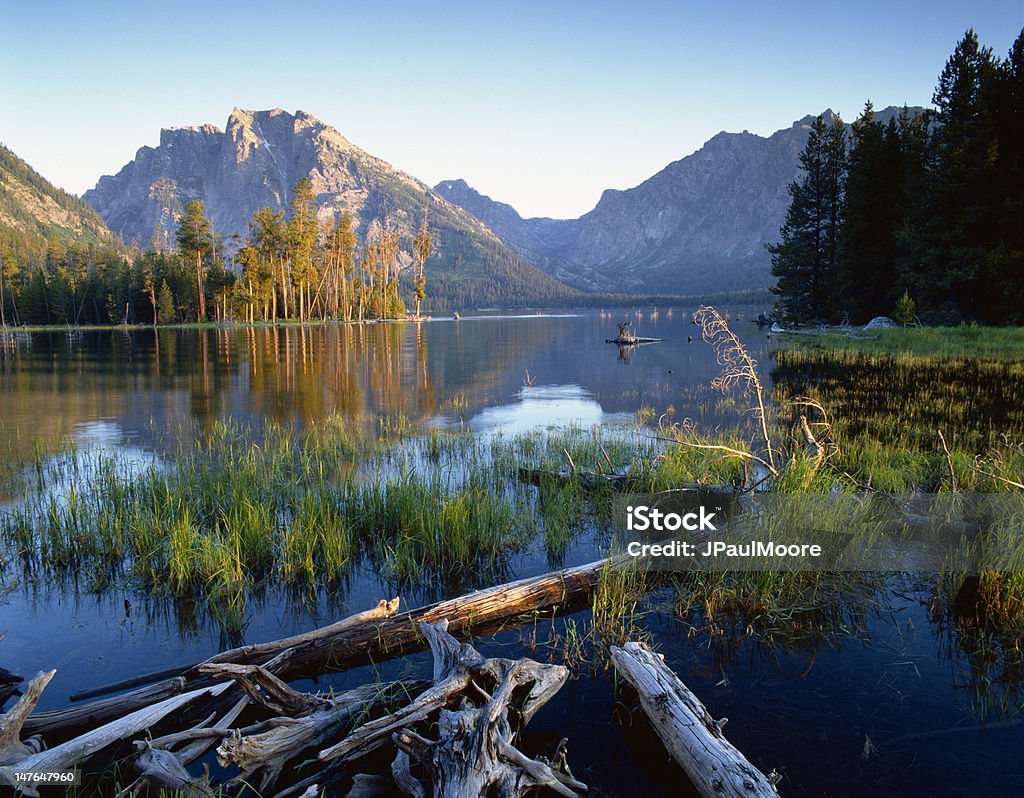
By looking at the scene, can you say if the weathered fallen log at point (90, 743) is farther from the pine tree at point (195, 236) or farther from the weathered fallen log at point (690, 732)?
the pine tree at point (195, 236)

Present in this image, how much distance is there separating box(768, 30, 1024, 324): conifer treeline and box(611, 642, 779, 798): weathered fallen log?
41875mm

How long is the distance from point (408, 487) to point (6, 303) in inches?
4484

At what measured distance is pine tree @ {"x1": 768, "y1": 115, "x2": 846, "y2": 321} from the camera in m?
57.7

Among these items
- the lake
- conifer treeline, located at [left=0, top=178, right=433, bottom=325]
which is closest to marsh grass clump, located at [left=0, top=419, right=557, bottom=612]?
the lake

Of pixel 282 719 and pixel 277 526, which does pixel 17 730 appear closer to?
pixel 282 719

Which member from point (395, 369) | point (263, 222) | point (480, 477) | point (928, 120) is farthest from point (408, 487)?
point (263, 222)

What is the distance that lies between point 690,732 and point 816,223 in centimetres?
6553

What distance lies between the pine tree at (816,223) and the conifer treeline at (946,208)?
2.43 m

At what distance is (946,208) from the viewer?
131ft

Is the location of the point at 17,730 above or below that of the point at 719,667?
above

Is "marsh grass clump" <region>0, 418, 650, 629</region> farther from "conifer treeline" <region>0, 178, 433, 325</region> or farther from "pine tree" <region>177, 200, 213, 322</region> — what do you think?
"pine tree" <region>177, 200, 213, 322</region>

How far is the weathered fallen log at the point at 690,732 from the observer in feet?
12.3

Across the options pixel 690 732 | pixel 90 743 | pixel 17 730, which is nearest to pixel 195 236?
pixel 17 730

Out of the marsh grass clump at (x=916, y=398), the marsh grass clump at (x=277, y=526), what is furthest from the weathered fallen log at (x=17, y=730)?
the marsh grass clump at (x=916, y=398)
